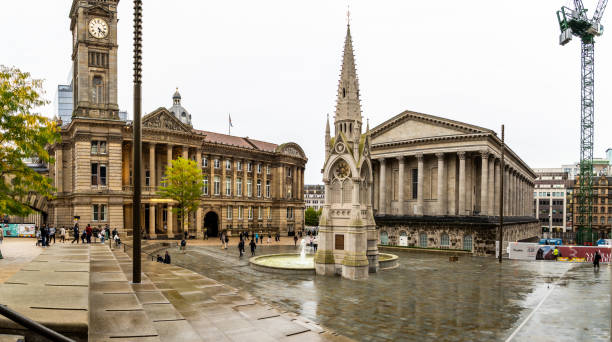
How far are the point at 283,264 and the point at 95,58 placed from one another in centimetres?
3800

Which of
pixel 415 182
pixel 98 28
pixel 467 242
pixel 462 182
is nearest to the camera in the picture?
pixel 467 242

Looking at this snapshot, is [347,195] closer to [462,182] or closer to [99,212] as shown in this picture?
[462,182]

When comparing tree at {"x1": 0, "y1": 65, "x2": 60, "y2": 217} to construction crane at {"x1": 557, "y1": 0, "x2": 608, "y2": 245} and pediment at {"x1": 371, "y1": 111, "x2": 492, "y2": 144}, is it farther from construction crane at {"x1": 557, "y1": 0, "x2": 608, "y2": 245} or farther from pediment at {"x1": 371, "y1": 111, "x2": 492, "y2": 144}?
construction crane at {"x1": 557, "y1": 0, "x2": 608, "y2": 245}

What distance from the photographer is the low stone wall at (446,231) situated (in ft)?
163

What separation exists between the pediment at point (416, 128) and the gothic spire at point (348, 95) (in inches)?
1192

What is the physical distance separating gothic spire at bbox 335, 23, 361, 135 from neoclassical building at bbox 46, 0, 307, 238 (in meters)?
26.6

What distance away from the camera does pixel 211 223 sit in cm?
7056

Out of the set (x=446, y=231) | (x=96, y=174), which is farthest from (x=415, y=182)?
(x=96, y=174)

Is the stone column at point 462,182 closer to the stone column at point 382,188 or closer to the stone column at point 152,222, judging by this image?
the stone column at point 382,188

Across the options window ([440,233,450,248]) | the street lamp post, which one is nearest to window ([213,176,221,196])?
window ([440,233,450,248])

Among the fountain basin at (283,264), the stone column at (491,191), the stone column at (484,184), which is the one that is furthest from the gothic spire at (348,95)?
the stone column at (491,191)

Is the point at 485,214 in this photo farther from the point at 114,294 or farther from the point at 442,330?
the point at 114,294

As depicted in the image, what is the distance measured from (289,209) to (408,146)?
94.3ft

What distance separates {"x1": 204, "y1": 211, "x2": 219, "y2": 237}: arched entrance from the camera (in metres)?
69.6
